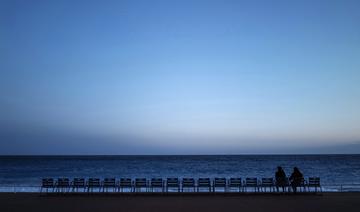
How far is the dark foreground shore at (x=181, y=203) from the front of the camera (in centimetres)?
1534

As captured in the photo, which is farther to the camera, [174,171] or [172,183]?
[174,171]

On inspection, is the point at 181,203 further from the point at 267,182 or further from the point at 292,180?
the point at 292,180

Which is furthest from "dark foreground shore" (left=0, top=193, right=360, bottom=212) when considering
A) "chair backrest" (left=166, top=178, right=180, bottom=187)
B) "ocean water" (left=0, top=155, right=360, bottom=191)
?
"ocean water" (left=0, top=155, right=360, bottom=191)

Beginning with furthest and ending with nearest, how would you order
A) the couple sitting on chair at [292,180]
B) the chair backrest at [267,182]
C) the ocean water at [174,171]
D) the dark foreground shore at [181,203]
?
the ocean water at [174,171] < the chair backrest at [267,182] < the couple sitting on chair at [292,180] < the dark foreground shore at [181,203]

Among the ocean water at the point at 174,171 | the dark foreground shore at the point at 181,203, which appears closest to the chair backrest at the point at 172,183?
the dark foreground shore at the point at 181,203

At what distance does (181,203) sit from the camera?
16891mm

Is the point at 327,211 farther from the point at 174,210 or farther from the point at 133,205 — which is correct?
the point at 133,205

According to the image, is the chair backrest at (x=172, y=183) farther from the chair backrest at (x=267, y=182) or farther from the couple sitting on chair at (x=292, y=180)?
the couple sitting on chair at (x=292, y=180)

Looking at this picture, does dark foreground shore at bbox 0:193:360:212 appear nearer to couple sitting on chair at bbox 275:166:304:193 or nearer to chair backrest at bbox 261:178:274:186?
couple sitting on chair at bbox 275:166:304:193

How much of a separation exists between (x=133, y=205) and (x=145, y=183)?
5.52 meters

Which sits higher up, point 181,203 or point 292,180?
point 292,180

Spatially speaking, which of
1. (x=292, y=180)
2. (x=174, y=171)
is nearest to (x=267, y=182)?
(x=292, y=180)

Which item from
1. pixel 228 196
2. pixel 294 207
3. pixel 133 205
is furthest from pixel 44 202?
pixel 294 207

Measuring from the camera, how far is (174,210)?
14812mm
